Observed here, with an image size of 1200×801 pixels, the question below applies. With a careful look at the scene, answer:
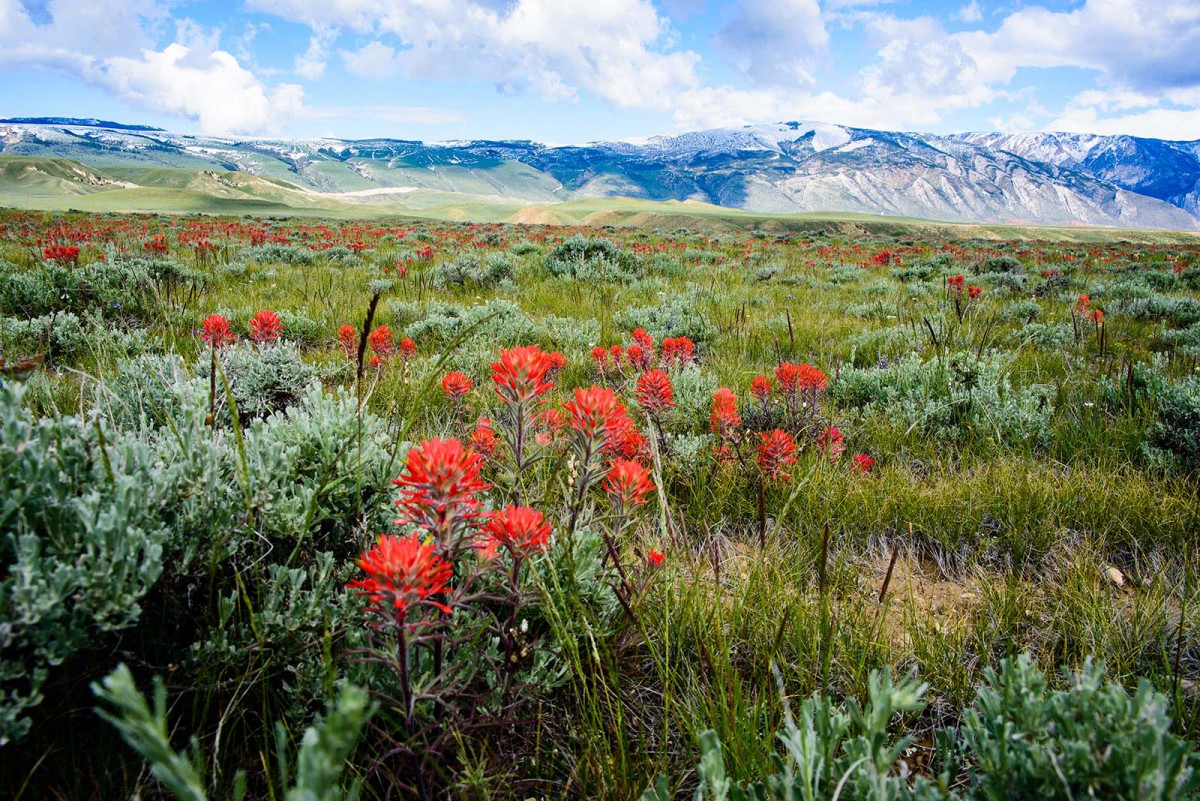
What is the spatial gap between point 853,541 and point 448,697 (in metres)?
1.80

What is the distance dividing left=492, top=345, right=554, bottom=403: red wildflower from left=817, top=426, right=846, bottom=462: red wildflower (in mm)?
1929

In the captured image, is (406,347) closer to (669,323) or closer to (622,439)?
(622,439)

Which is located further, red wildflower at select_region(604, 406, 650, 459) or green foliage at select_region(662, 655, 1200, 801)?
red wildflower at select_region(604, 406, 650, 459)

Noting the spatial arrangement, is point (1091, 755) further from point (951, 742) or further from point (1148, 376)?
point (1148, 376)

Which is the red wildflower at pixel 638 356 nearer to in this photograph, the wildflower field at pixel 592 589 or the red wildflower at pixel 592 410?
the wildflower field at pixel 592 589

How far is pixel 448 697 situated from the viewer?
1.40 m

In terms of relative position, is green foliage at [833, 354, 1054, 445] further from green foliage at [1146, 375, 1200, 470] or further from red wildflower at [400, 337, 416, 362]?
red wildflower at [400, 337, 416, 362]

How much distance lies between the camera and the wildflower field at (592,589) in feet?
3.35

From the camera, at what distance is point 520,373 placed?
4.62ft

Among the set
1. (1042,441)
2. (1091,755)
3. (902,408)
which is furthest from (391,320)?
(1091,755)

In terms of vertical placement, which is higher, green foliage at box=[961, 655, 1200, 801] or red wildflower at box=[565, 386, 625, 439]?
red wildflower at box=[565, 386, 625, 439]

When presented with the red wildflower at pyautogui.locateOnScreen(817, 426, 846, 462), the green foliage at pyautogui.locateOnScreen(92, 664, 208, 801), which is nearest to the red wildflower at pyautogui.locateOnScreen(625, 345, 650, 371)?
the red wildflower at pyautogui.locateOnScreen(817, 426, 846, 462)

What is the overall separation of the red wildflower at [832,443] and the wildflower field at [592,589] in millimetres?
24

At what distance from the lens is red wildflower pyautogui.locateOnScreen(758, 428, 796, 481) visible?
2.61 m
